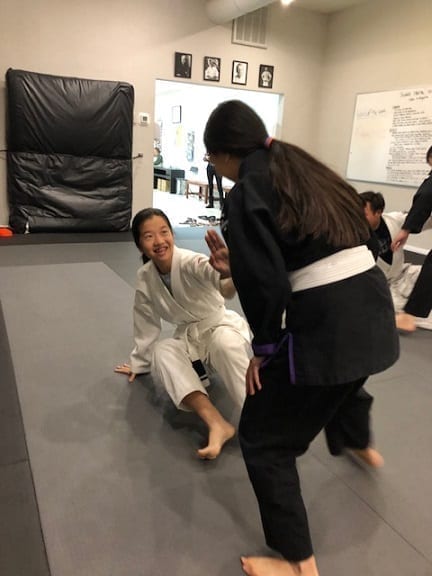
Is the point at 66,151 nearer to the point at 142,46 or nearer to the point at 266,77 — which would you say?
the point at 142,46

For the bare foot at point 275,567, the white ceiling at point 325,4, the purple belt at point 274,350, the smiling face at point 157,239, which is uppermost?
the white ceiling at point 325,4

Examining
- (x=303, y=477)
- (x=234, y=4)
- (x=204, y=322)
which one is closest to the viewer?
(x=303, y=477)

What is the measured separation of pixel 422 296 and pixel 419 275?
0.47 ft

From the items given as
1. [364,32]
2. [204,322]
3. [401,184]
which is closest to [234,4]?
[364,32]

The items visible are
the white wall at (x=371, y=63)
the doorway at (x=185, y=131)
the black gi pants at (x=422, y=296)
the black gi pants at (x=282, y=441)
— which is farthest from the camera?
the doorway at (x=185, y=131)

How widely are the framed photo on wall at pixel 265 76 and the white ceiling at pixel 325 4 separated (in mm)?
951

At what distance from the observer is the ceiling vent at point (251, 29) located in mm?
6277

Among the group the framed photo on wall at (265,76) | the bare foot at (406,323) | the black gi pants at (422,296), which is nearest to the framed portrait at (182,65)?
the framed photo on wall at (265,76)

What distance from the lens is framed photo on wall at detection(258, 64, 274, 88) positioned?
6.66 meters

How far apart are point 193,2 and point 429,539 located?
6488mm

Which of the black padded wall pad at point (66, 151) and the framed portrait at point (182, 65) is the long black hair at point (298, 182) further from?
the framed portrait at point (182, 65)

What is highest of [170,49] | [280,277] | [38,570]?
[170,49]

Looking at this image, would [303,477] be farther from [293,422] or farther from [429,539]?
A: [293,422]

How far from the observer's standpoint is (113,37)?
219 inches
